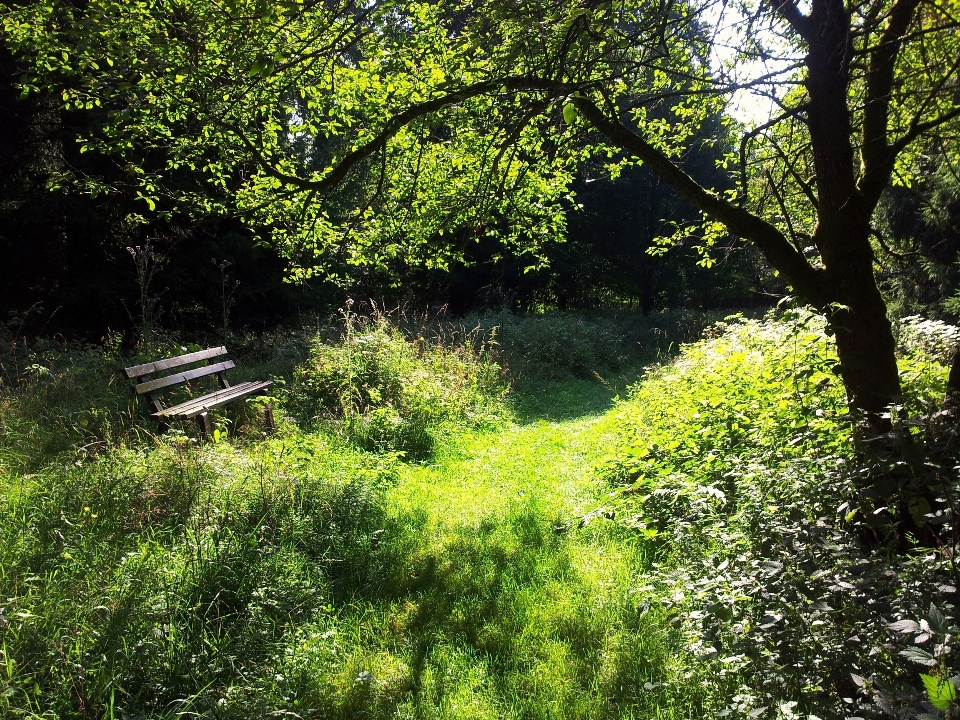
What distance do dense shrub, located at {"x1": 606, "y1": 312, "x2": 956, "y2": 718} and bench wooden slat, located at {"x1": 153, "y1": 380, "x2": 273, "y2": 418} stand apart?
14.0 feet

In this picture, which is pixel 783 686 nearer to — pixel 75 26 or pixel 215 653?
pixel 215 653

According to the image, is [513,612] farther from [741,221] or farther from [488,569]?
[741,221]

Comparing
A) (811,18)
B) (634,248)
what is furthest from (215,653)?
(634,248)

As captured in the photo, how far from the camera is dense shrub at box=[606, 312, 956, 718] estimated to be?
7.09ft

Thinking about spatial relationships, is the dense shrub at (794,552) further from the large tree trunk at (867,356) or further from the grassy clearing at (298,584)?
the grassy clearing at (298,584)

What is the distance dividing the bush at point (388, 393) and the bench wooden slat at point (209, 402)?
23.7 inches

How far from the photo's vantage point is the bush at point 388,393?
6867 millimetres

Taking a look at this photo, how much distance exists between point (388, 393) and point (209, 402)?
238cm

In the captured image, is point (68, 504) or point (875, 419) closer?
point (875, 419)

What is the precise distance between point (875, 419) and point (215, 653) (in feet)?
12.0

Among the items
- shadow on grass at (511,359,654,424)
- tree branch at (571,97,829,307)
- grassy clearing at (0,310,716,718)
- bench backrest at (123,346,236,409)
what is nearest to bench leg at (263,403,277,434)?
grassy clearing at (0,310,716,718)

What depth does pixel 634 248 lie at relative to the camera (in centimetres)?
2344

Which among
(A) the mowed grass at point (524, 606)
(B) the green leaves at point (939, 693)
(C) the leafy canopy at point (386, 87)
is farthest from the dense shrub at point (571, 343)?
(B) the green leaves at point (939, 693)

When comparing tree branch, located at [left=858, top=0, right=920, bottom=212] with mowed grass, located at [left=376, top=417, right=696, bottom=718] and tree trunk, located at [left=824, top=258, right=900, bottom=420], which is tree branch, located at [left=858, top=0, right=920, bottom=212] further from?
mowed grass, located at [left=376, top=417, right=696, bottom=718]
